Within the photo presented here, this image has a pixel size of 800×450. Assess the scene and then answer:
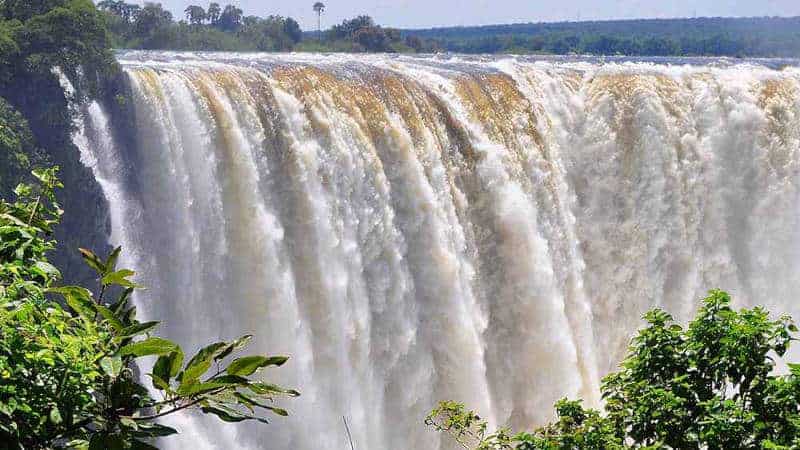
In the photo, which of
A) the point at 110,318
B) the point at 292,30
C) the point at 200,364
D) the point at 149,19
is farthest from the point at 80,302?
the point at 292,30

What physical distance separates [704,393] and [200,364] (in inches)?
141

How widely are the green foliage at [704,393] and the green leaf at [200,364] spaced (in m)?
2.99

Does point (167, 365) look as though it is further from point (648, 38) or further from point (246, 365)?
point (648, 38)

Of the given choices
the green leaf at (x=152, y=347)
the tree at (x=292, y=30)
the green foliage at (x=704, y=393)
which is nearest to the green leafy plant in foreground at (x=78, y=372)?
the green leaf at (x=152, y=347)

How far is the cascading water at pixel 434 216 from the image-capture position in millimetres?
14648

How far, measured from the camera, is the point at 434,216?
16.9m

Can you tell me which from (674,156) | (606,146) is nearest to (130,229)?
(606,146)

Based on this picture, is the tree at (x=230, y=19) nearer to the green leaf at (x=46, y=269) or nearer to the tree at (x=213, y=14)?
the tree at (x=213, y=14)

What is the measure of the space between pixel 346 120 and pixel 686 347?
10053mm

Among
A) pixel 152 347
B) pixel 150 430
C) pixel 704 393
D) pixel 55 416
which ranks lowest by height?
pixel 704 393

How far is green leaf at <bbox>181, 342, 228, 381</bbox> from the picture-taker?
360 centimetres

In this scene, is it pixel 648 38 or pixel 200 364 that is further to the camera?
pixel 648 38

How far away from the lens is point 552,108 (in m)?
20.4

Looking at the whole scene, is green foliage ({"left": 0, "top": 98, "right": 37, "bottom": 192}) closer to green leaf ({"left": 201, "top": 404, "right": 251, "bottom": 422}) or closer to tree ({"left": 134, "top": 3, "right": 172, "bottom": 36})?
green leaf ({"left": 201, "top": 404, "right": 251, "bottom": 422})
